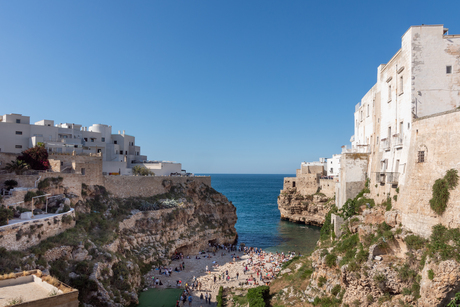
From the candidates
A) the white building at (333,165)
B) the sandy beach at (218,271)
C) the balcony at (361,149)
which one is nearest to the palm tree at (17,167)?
the sandy beach at (218,271)

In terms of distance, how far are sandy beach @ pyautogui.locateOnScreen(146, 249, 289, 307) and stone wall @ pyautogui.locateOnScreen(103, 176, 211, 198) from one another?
9529 mm

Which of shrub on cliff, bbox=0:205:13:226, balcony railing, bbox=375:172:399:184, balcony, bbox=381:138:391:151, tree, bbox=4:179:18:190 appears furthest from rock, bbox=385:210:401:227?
tree, bbox=4:179:18:190

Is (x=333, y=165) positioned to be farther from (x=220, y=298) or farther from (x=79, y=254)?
(x=79, y=254)

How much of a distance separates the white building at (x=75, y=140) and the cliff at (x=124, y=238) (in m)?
8.15

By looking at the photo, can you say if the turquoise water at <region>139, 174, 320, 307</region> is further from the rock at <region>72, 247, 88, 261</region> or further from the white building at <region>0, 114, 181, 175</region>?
the white building at <region>0, 114, 181, 175</region>

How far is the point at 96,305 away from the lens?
58.5 feet

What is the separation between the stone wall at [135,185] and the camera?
33188 millimetres

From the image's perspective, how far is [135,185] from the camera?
3556cm

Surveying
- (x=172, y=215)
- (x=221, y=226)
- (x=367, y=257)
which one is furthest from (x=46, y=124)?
(x=367, y=257)

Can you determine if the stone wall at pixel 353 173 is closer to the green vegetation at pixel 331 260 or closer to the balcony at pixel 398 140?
the balcony at pixel 398 140

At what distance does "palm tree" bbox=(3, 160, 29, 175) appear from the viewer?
26.8 meters

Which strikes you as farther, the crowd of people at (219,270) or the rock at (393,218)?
the crowd of people at (219,270)

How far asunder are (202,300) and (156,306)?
3.76 m

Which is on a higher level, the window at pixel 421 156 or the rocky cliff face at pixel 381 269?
the window at pixel 421 156
